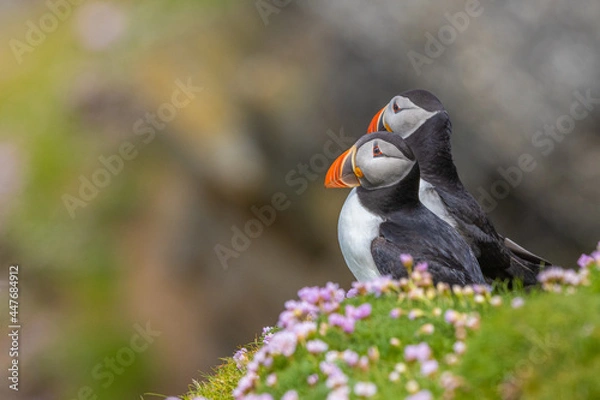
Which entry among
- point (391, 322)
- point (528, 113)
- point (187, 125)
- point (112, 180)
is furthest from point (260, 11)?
point (391, 322)

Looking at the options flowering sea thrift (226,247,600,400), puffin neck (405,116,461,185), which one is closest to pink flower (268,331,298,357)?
flowering sea thrift (226,247,600,400)

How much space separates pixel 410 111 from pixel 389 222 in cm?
126

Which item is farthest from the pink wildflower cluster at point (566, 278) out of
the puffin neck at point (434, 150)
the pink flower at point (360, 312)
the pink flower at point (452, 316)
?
the puffin neck at point (434, 150)

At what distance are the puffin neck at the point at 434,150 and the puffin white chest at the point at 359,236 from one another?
39.9 inches

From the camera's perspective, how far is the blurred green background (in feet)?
24.6

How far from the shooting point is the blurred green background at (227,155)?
7.50 metres

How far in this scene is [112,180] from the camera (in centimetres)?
817

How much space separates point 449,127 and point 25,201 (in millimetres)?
4218

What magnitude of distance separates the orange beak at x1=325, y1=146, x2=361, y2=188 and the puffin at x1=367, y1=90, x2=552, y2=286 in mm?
825

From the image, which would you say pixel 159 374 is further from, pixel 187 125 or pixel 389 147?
pixel 389 147

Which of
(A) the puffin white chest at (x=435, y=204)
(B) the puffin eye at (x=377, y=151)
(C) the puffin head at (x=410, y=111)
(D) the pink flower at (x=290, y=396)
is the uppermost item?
(C) the puffin head at (x=410, y=111)

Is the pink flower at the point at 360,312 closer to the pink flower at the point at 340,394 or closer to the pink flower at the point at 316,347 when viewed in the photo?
the pink flower at the point at 316,347

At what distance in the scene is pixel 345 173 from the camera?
545 cm

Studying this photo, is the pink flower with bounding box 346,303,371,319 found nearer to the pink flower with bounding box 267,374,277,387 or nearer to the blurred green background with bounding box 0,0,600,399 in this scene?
the pink flower with bounding box 267,374,277,387
